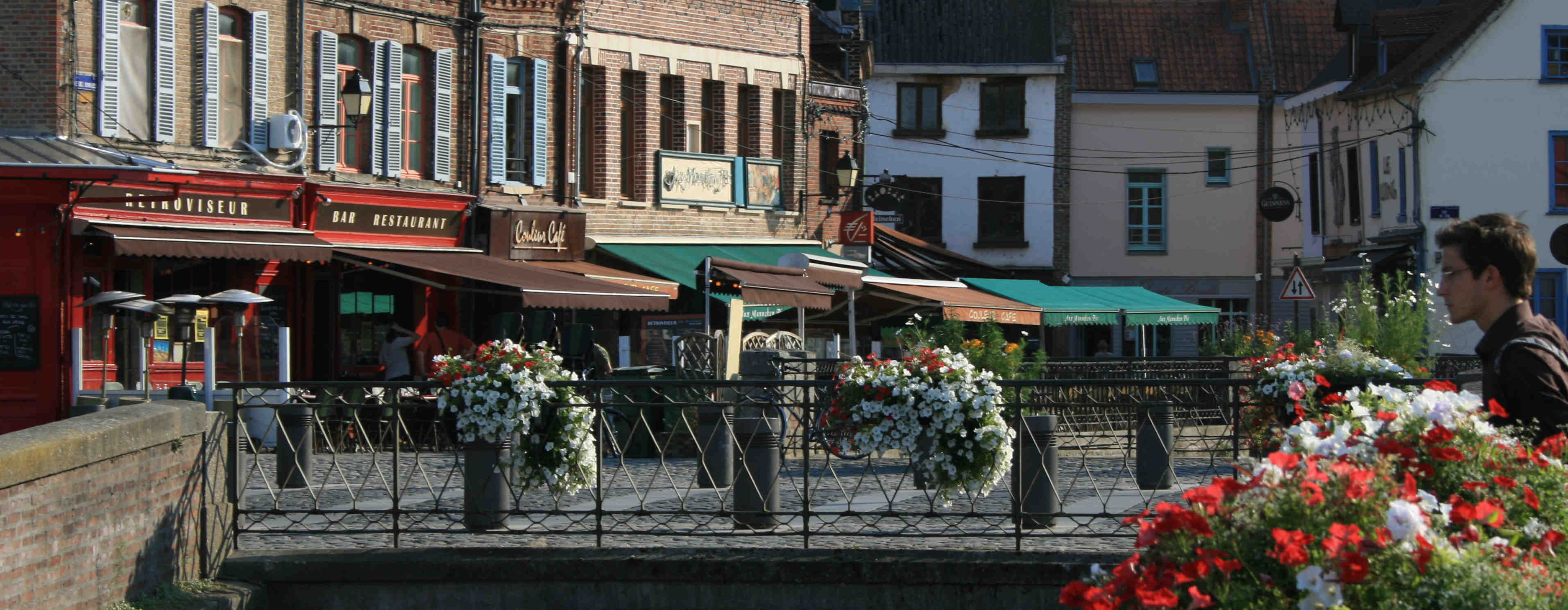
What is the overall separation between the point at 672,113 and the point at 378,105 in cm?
579

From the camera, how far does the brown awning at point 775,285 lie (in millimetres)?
18688

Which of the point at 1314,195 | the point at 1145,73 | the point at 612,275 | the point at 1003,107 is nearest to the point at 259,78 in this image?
the point at 612,275

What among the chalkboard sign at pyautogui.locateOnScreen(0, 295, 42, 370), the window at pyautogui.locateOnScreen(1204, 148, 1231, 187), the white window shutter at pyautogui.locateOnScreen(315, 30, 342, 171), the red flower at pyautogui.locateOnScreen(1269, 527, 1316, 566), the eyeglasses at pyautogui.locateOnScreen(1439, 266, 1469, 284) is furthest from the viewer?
the window at pyautogui.locateOnScreen(1204, 148, 1231, 187)

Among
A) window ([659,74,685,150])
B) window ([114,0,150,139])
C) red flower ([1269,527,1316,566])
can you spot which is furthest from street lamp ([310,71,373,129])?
red flower ([1269,527,1316,566])

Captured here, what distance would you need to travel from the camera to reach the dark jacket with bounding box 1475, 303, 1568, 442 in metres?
4.82

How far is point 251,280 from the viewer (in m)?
20.1

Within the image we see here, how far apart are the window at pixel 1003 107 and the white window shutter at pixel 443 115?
20.2 metres

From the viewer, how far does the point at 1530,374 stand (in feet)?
15.9

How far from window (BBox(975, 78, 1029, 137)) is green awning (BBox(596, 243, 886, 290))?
13.3 meters

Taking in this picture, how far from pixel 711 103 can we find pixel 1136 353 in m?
17.0

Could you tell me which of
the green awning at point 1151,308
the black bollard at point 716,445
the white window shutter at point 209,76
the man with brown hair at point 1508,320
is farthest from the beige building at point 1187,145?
the man with brown hair at point 1508,320

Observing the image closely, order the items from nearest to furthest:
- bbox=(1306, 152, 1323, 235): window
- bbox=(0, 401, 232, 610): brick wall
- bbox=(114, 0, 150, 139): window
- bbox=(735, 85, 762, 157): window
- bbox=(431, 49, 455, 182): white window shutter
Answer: bbox=(0, 401, 232, 610): brick wall
bbox=(114, 0, 150, 139): window
bbox=(431, 49, 455, 182): white window shutter
bbox=(735, 85, 762, 157): window
bbox=(1306, 152, 1323, 235): window

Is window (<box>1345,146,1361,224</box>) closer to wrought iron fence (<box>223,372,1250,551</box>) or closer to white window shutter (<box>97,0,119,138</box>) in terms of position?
white window shutter (<box>97,0,119,138</box>)

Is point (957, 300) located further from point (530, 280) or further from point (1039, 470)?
point (1039, 470)
